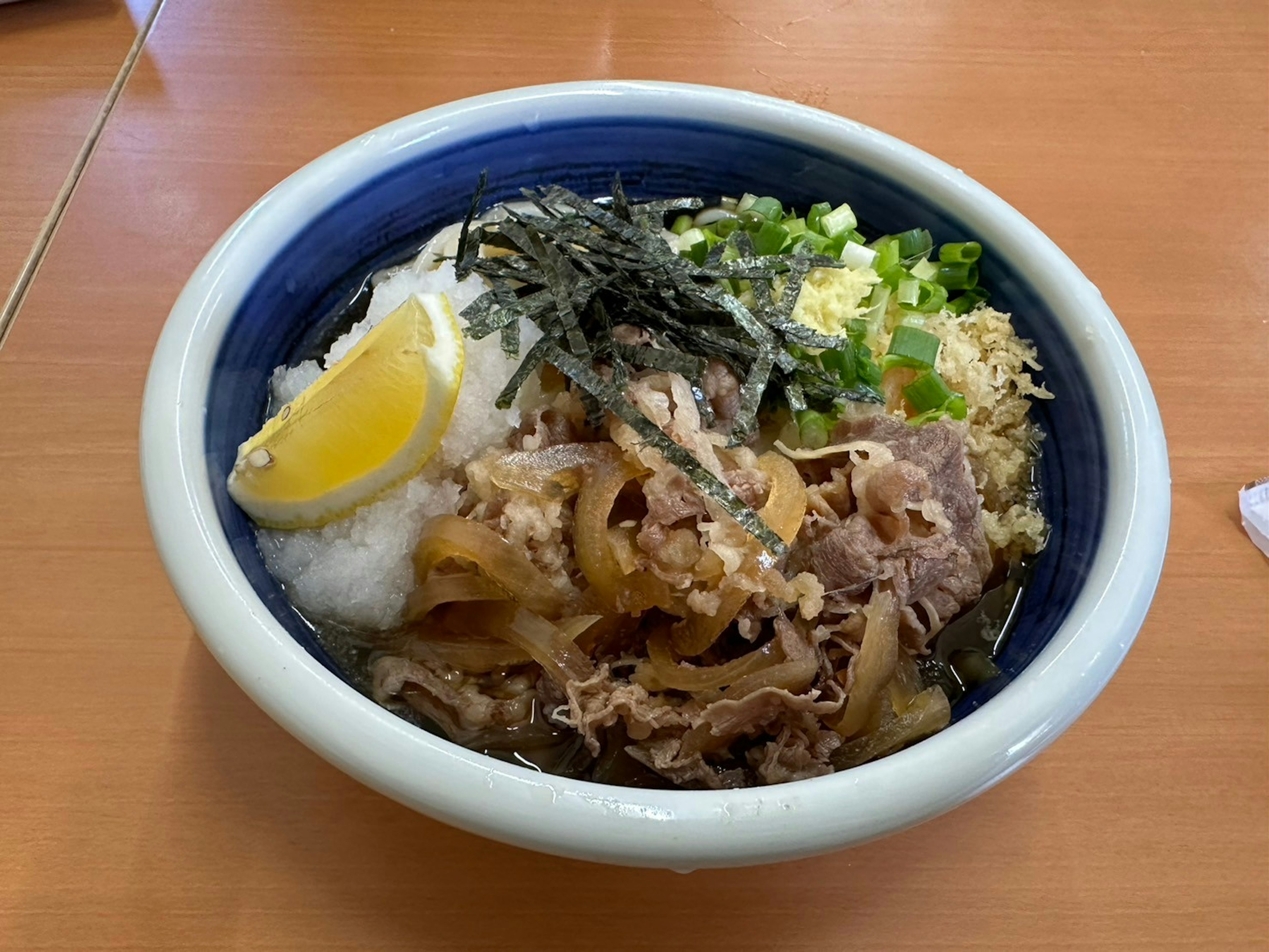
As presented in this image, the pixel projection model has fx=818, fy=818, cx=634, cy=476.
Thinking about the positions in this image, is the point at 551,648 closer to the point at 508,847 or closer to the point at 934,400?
the point at 508,847

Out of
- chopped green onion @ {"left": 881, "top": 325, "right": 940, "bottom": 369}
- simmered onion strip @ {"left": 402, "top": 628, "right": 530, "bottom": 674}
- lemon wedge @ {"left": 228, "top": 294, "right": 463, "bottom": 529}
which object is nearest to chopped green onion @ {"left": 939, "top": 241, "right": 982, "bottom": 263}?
chopped green onion @ {"left": 881, "top": 325, "right": 940, "bottom": 369}

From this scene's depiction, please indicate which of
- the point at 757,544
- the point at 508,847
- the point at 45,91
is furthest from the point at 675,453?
the point at 45,91

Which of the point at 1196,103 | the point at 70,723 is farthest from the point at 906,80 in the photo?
the point at 70,723

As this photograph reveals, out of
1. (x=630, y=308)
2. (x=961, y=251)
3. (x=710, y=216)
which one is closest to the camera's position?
(x=630, y=308)

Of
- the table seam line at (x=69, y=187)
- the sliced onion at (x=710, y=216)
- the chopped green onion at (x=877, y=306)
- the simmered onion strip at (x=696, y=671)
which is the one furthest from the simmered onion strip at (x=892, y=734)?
the table seam line at (x=69, y=187)

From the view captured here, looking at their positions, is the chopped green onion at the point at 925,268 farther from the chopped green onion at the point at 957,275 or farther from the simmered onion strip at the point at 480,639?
the simmered onion strip at the point at 480,639

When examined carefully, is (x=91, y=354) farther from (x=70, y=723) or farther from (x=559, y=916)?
(x=559, y=916)

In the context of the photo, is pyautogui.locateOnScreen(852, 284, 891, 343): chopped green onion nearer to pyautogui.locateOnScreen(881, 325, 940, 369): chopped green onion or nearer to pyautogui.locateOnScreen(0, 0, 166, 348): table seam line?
pyautogui.locateOnScreen(881, 325, 940, 369): chopped green onion
